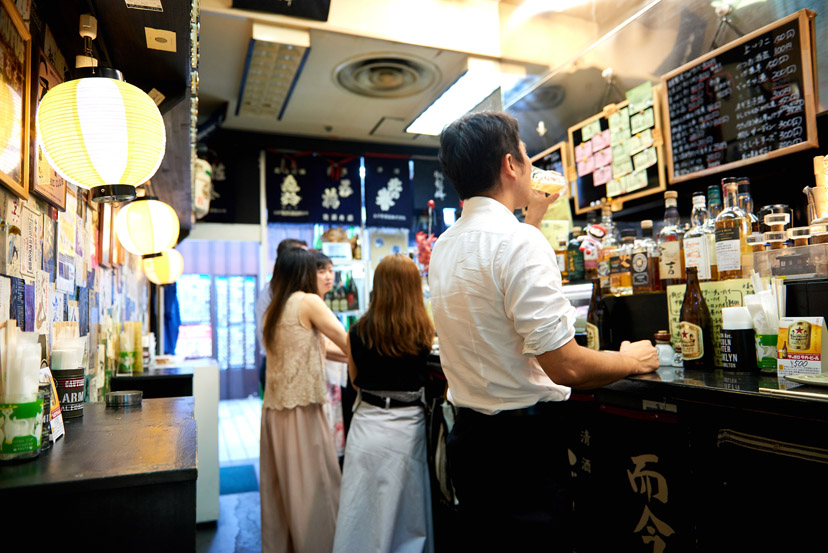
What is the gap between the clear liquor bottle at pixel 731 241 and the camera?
1.84 meters

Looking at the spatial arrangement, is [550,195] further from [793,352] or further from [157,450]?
[157,450]

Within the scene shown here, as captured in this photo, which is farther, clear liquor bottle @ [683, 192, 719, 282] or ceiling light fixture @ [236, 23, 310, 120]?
ceiling light fixture @ [236, 23, 310, 120]

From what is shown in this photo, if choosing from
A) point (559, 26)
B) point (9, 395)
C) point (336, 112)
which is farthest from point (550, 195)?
point (336, 112)

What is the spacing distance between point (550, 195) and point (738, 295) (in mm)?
697

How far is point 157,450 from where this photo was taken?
1.16 m

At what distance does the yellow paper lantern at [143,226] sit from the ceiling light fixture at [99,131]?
1579 mm

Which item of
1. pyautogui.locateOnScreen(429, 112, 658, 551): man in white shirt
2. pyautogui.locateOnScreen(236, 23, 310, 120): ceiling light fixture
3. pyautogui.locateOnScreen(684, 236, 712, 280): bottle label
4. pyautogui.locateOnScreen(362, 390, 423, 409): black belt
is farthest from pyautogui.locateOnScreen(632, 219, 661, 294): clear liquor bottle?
pyautogui.locateOnScreen(236, 23, 310, 120): ceiling light fixture

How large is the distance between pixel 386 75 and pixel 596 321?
352 centimetres

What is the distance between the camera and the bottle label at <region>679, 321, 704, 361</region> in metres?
1.84

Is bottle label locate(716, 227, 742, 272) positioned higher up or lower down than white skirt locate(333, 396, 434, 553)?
higher up

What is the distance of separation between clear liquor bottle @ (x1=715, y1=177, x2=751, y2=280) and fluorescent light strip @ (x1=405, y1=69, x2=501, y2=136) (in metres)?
2.76

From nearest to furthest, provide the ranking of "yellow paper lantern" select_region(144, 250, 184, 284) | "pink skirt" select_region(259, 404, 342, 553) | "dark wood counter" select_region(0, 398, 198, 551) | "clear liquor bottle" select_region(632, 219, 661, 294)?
"dark wood counter" select_region(0, 398, 198, 551) < "clear liquor bottle" select_region(632, 219, 661, 294) < "pink skirt" select_region(259, 404, 342, 553) < "yellow paper lantern" select_region(144, 250, 184, 284)

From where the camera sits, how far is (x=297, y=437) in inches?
117

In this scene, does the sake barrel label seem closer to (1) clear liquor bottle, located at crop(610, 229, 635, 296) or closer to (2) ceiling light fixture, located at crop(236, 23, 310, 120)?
(1) clear liquor bottle, located at crop(610, 229, 635, 296)
